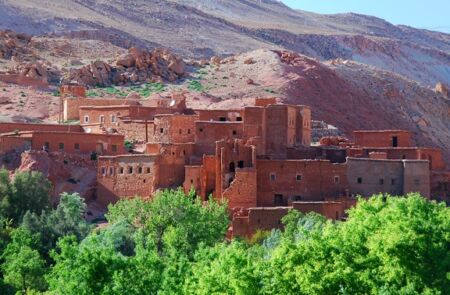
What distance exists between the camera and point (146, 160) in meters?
50.0

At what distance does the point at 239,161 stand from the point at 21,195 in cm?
801

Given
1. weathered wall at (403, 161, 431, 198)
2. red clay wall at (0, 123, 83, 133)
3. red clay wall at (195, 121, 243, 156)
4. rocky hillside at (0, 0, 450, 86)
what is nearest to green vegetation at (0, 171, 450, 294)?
weathered wall at (403, 161, 431, 198)

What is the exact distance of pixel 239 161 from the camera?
48.5 m

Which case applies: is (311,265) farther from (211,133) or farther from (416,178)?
(211,133)

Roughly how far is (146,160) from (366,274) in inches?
834

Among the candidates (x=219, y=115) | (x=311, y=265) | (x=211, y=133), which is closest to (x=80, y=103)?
A: (x=219, y=115)

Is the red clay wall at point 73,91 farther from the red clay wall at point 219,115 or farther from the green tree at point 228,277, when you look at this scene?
the green tree at point 228,277

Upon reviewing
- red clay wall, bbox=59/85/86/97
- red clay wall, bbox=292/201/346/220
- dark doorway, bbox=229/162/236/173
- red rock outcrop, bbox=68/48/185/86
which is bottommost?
red clay wall, bbox=292/201/346/220

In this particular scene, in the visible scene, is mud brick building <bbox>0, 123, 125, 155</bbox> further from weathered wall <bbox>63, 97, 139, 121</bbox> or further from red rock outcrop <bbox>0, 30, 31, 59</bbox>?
red rock outcrop <bbox>0, 30, 31, 59</bbox>

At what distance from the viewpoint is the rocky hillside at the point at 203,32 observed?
10238 centimetres

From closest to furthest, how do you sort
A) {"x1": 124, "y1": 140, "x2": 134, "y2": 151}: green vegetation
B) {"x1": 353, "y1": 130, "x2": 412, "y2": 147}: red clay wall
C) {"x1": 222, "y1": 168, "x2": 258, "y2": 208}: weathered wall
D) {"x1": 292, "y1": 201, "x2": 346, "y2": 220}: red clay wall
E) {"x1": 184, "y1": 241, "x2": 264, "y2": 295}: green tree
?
1. {"x1": 184, "y1": 241, "x2": 264, "y2": 295}: green tree
2. {"x1": 292, "y1": 201, "x2": 346, "y2": 220}: red clay wall
3. {"x1": 222, "y1": 168, "x2": 258, "y2": 208}: weathered wall
4. {"x1": 124, "y1": 140, "x2": 134, "y2": 151}: green vegetation
5. {"x1": 353, "y1": 130, "x2": 412, "y2": 147}: red clay wall

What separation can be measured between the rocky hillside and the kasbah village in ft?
141

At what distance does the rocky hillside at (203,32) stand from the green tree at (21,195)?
158ft

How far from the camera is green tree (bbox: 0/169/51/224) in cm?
4794
